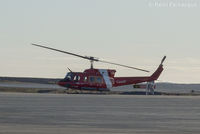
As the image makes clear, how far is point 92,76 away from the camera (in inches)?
2827

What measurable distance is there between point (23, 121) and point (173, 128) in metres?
5.71

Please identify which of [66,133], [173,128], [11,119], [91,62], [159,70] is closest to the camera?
[66,133]

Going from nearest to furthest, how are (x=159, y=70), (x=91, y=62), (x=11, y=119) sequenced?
(x=11, y=119)
(x=91, y=62)
(x=159, y=70)

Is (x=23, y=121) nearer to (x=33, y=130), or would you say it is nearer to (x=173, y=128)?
(x=33, y=130)

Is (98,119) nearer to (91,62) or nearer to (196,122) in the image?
(196,122)

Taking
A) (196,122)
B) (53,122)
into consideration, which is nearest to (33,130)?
(53,122)

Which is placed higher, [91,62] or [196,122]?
[91,62]

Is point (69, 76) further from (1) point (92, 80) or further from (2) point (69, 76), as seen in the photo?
(1) point (92, 80)

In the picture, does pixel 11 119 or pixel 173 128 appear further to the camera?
pixel 11 119

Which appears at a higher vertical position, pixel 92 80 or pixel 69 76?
pixel 69 76

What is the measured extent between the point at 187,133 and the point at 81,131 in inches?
137

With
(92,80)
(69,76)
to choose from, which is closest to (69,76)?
(69,76)

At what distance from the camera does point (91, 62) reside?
71.4 meters

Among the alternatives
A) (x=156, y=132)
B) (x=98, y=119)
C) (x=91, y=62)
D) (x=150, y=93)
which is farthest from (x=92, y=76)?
(x=156, y=132)
